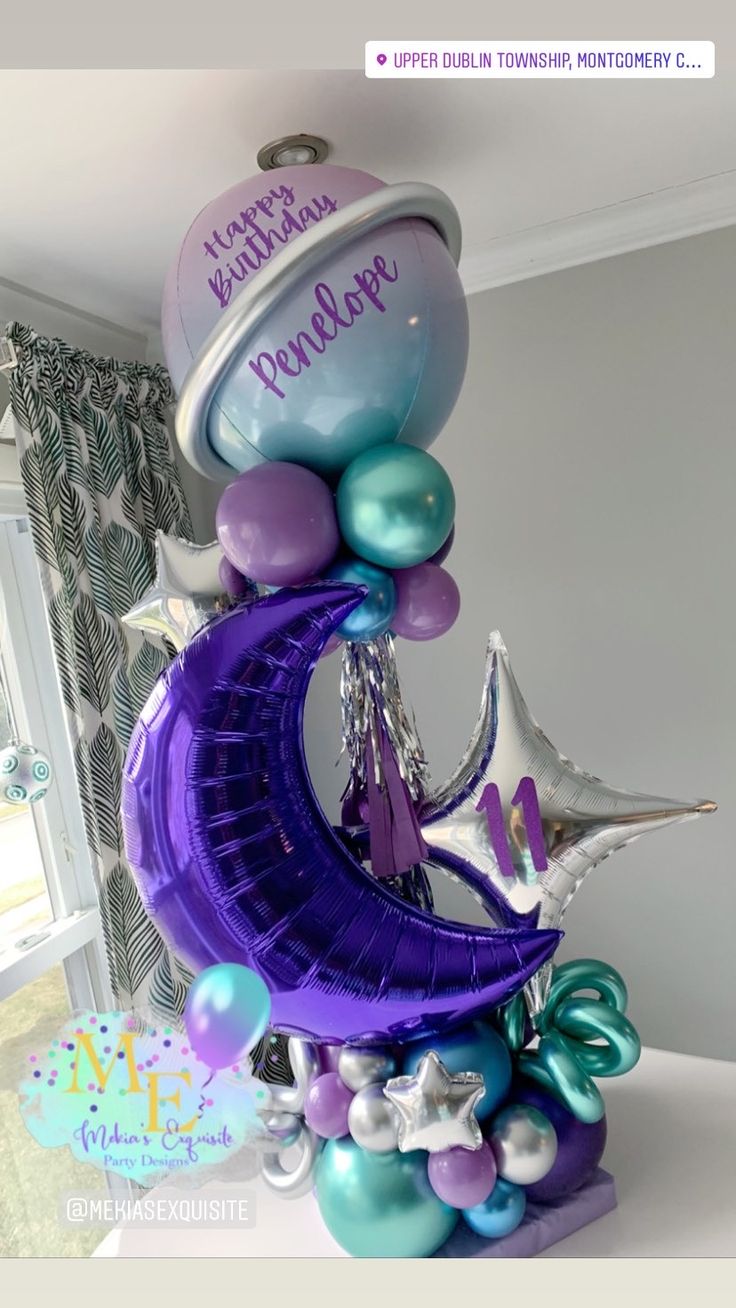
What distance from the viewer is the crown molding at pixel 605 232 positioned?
1.57 meters

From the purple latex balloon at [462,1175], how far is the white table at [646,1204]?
13 cm

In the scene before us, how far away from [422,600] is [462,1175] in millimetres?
582

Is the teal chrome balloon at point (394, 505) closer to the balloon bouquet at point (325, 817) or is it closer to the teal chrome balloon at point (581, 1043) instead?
the balloon bouquet at point (325, 817)

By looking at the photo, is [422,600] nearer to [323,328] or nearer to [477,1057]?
[323,328]

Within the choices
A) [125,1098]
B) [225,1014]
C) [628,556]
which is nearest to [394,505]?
[225,1014]

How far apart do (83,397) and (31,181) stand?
0.47 metres

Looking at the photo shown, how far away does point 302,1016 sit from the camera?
0.87m

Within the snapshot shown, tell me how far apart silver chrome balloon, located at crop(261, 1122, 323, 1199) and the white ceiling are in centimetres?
121

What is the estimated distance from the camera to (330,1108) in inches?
35.0

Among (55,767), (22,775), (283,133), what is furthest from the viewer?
(55,767)

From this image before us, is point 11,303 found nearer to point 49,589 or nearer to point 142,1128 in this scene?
point 49,589

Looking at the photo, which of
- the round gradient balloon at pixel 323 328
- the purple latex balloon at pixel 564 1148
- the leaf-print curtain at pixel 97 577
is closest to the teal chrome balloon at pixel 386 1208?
the purple latex balloon at pixel 564 1148

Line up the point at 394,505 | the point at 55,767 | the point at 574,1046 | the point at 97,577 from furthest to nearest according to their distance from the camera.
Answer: the point at 55,767 → the point at 97,577 → the point at 574,1046 → the point at 394,505
